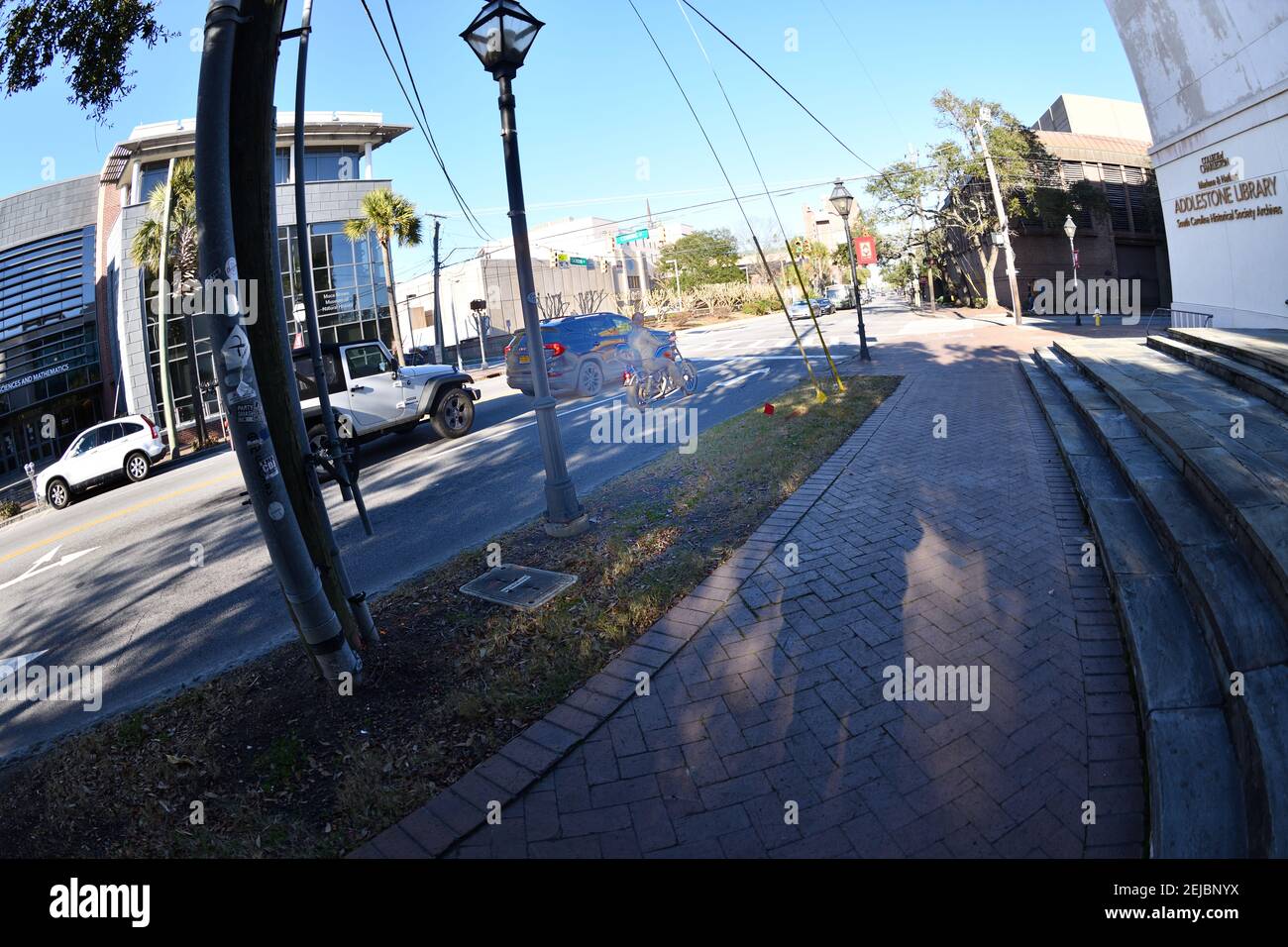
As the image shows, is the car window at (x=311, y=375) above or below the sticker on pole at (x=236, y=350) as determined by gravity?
above

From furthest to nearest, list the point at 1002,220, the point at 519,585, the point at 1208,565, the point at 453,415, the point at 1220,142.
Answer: the point at 1002,220, the point at 1220,142, the point at 453,415, the point at 519,585, the point at 1208,565

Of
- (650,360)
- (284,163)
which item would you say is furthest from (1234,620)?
(284,163)

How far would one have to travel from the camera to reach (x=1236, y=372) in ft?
25.4

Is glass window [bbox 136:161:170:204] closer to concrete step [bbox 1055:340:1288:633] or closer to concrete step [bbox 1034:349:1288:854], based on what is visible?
concrete step [bbox 1055:340:1288:633]

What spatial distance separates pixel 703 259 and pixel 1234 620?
66.2 meters

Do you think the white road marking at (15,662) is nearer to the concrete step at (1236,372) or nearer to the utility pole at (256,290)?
the utility pole at (256,290)

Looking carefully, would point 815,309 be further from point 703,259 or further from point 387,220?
point 703,259

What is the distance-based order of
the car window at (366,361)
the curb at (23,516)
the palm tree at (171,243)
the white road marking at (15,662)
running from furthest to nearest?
the palm tree at (171,243)
the curb at (23,516)
the car window at (366,361)
the white road marking at (15,662)

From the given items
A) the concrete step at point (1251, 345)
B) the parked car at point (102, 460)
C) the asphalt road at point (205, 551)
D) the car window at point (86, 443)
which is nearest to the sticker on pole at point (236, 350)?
the asphalt road at point (205, 551)

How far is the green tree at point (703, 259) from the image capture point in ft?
211

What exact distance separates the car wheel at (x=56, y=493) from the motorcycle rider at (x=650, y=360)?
12890mm

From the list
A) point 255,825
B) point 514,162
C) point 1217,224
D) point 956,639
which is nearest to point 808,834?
point 956,639
